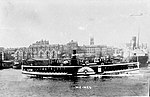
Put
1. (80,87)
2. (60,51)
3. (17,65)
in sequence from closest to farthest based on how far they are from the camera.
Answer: (80,87) → (60,51) → (17,65)

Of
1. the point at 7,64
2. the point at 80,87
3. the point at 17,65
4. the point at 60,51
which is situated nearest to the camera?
the point at 80,87

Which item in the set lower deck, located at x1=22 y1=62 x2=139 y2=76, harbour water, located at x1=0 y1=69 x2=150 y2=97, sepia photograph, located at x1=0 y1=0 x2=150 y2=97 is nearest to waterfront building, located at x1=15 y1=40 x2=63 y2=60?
sepia photograph, located at x1=0 y1=0 x2=150 y2=97

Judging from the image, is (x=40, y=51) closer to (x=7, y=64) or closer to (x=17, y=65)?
(x=17, y=65)

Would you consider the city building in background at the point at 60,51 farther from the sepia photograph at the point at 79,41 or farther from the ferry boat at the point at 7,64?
the ferry boat at the point at 7,64

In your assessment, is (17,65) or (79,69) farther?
(79,69)

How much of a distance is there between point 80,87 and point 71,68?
0.63 m

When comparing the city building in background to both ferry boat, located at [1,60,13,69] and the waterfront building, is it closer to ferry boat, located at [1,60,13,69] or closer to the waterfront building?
the waterfront building

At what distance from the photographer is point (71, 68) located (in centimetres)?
371

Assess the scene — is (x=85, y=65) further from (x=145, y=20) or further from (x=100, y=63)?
(x=145, y=20)

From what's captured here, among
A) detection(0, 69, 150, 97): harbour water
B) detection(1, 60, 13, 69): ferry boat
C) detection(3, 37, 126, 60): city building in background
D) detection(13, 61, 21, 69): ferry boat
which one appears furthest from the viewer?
detection(1, 60, 13, 69): ferry boat

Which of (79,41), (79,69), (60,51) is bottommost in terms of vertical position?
(79,69)

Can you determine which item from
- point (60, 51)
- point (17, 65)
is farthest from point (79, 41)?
point (17, 65)

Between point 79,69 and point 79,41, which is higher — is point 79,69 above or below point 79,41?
below

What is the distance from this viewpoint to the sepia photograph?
298 cm
